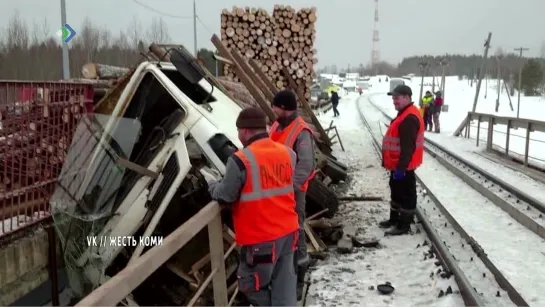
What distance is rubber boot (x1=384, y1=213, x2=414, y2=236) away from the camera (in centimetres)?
688

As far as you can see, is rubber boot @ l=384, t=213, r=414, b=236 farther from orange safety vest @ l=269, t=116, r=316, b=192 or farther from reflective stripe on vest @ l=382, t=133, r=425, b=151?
orange safety vest @ l=269, t=116, r=316, b=192

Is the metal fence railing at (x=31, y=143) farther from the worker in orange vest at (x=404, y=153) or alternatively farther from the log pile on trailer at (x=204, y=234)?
the worker in orange vest at (x=404, y=153)

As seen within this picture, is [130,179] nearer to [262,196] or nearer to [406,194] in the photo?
[262,196]

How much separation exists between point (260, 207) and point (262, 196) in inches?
2.9

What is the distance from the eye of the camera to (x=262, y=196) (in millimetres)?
3248

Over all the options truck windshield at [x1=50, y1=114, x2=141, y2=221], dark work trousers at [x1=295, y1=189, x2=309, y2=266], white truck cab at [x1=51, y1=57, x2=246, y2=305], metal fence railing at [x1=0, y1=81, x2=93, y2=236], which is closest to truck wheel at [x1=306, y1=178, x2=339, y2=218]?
white truck cab at [x1=51, y1=57, x2=246, y2=305]

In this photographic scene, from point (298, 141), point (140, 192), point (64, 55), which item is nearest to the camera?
point (298, 141)

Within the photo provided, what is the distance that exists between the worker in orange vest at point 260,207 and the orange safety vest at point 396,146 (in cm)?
365

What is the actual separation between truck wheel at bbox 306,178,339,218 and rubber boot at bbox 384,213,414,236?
849mm

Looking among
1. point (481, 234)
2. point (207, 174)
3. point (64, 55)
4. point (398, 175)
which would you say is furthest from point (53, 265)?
point (64, 55)

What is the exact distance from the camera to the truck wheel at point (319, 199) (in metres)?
6.70

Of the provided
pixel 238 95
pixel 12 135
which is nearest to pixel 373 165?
pixel 238 95

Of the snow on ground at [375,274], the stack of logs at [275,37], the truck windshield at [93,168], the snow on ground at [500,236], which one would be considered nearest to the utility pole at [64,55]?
the stack of logs at [275,37]

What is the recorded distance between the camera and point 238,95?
31.9ft
